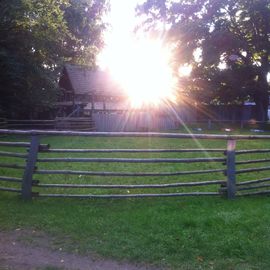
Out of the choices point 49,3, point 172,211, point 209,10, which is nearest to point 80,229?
point 172,211

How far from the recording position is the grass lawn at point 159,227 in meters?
5.22

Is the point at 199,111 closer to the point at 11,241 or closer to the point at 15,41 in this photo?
the point at 15,41

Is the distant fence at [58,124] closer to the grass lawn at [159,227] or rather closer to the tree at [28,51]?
the tree at [28,51]

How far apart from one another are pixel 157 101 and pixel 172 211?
32339 mm

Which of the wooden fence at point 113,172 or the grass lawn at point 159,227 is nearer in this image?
the grass lawn at point 159,227

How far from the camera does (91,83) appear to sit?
41.1m

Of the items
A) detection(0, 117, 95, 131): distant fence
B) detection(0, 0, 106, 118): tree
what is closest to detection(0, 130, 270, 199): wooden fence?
detection(0, 0, 106, 118): tree

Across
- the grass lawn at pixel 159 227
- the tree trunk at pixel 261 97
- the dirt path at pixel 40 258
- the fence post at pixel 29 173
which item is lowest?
the dirt path at pixel 40 258

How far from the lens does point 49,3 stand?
2609 cm

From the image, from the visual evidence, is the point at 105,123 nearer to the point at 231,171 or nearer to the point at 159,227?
the point at 231,171

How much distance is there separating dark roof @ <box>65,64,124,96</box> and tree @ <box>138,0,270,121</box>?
6.31 m

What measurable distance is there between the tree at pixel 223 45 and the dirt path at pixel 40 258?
34040 mm

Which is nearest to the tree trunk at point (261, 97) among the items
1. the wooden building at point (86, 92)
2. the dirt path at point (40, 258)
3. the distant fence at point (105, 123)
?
the distant fence at point (105, 123)

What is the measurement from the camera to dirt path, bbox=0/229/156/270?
4.92 meters
